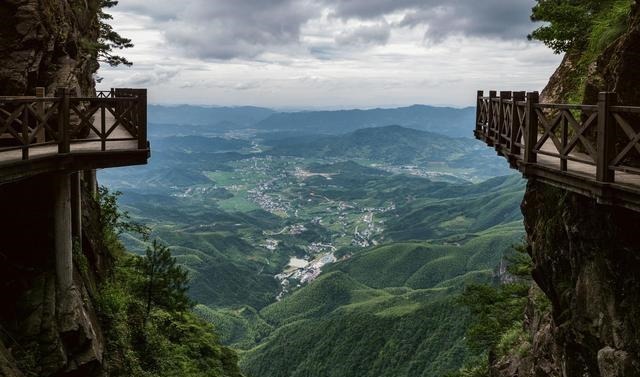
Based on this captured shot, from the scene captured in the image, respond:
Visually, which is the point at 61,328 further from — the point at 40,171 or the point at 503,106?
the point at 503,106

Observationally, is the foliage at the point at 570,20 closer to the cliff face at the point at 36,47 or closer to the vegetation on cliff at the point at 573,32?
the vegetation on cliff at the point at 573,32

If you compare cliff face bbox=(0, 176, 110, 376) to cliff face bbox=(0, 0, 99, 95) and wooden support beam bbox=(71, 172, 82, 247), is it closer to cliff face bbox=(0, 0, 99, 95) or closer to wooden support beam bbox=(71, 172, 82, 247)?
wooden support beam bbox=(71, 172, 82, 247)

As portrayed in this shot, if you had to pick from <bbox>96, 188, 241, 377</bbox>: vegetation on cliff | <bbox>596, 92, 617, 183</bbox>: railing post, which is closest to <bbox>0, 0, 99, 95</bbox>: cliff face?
<bbox>96, 188, 241, 377</bbox>: vegetation on cliff

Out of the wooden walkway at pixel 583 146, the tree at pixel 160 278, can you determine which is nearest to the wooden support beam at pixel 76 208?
the tree at pixel 160 278

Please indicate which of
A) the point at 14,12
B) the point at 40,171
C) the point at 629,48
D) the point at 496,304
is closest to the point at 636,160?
the point at 629,48

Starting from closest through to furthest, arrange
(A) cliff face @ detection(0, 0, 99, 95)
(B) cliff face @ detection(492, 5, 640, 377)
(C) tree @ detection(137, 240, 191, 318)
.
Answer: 1. (B) cliff face @ detection(492, 5, 640, 377)
2. (A) cliff face @ detection(0, 0, 99, 95)
3. (C) tree @ detection(137, 240, 191, 318)

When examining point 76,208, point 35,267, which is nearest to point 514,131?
point 35,267

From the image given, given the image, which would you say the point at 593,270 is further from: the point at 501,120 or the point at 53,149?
the point at 53,149
